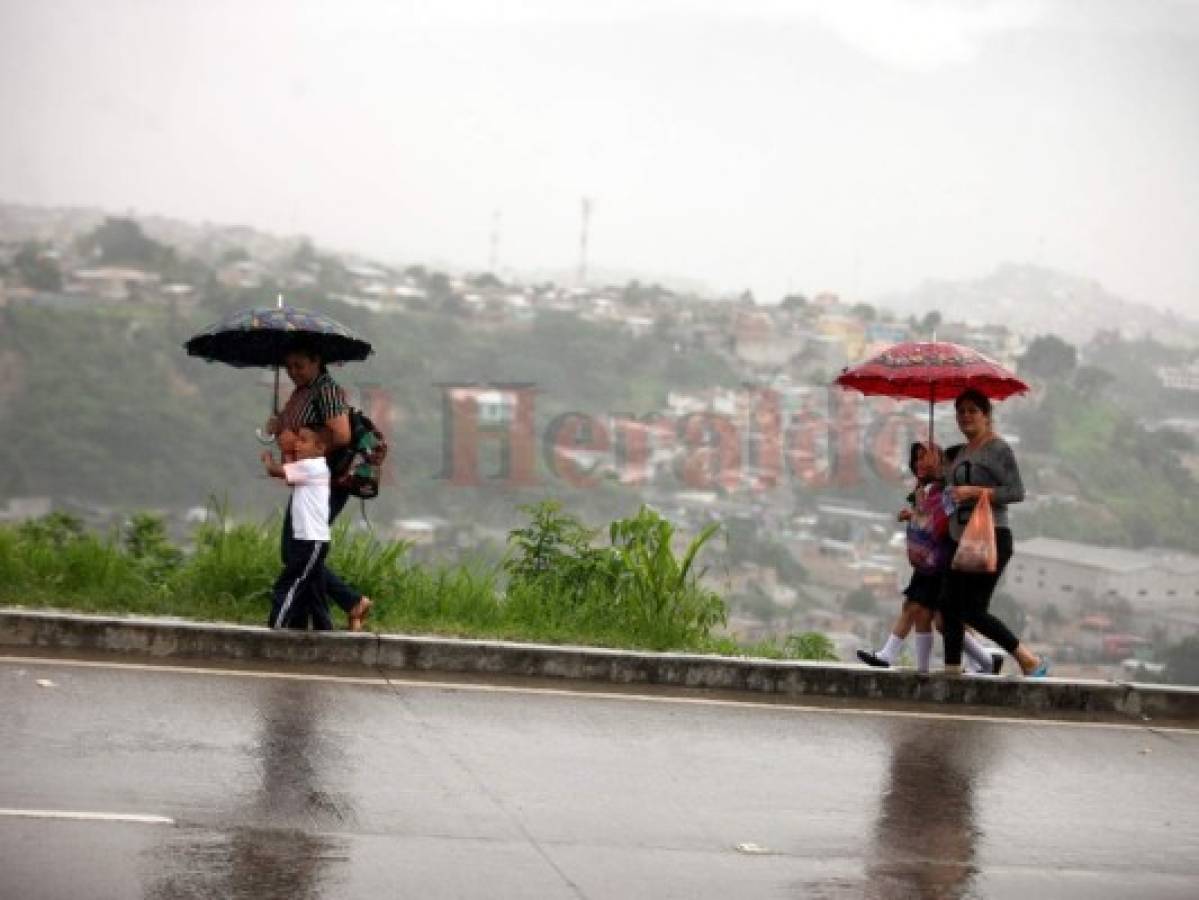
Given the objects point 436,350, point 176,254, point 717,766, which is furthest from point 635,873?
point 176,254

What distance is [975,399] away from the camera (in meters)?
10.6

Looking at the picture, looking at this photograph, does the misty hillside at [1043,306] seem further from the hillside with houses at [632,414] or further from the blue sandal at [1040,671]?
the blue sandal at [1040,671]

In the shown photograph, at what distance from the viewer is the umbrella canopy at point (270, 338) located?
10.2 metres

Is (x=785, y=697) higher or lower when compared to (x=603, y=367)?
lower

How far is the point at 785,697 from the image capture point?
10.3 metres

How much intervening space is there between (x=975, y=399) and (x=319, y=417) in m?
3.67

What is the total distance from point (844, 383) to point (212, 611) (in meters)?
3.88

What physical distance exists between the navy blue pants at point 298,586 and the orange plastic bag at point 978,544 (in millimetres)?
3491

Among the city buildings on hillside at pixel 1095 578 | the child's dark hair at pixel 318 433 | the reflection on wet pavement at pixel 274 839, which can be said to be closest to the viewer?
the reflection on wet pavement at pixel 274 839

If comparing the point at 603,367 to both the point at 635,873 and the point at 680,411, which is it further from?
the point at 635,873

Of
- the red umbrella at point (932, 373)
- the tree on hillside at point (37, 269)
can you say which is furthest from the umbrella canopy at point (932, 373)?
the tree on hillside at point (37, 269)

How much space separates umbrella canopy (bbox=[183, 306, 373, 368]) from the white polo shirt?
73cm

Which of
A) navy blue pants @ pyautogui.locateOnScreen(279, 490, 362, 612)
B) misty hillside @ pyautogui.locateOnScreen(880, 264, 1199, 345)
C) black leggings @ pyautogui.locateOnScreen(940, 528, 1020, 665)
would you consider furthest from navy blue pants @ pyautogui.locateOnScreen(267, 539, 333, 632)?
misty hillside @ pyautogui.locateOnScreen(880, 264, 1199, 345)

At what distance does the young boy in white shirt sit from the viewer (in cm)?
1006
